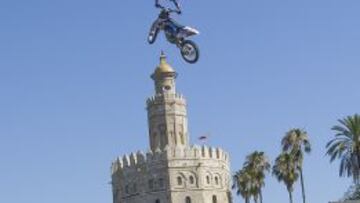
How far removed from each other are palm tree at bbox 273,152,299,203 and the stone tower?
1139 inches

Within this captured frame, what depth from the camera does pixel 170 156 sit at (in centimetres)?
11150

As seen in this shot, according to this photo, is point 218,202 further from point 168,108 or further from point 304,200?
point 304,200

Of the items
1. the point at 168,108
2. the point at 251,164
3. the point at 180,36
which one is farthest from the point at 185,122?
the point at 180,36

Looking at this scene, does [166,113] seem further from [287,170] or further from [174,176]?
[287,170]

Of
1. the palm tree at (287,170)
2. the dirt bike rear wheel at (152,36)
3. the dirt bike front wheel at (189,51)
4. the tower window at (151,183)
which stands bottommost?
the dirt bike front wheel at (189,51)

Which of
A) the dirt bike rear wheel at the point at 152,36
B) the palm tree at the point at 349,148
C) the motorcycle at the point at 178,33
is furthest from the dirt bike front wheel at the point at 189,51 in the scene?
the palm tree at the point at 349,148

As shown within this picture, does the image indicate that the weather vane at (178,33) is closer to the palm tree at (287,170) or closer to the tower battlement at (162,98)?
the palm tree at (287,170)

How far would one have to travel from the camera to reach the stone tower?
111688 mm

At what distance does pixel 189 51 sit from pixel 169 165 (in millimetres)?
83068

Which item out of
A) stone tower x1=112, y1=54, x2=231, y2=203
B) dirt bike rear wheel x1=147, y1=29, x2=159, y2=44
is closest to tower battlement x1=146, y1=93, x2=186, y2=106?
stone tower x1=112, y1=54, x2=231, y2=203

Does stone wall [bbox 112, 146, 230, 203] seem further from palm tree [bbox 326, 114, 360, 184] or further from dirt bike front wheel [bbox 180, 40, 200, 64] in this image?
dirt bike front wheel [bbox 180, 40, 200, 64]

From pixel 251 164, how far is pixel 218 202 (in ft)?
60.1

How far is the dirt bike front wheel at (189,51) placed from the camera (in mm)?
29031

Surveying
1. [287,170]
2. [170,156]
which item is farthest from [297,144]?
[170,156]
